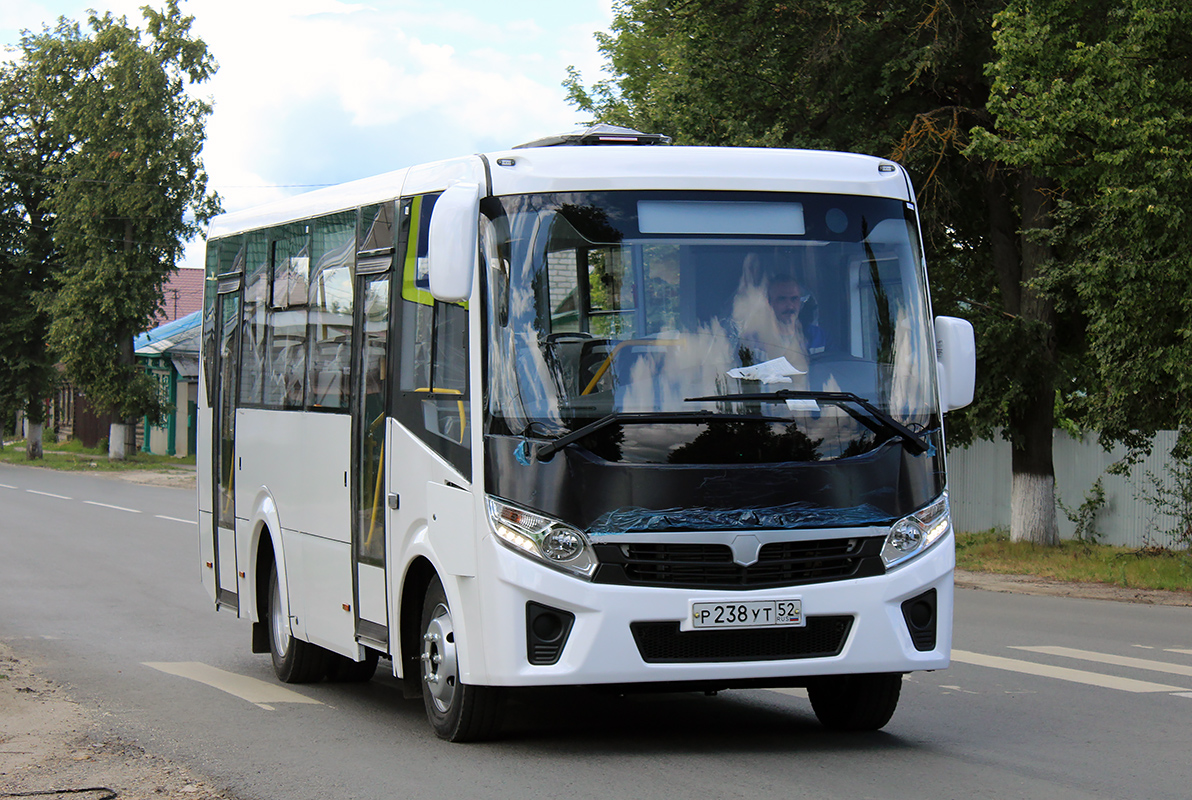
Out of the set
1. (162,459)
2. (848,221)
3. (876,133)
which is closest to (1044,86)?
(876,133)

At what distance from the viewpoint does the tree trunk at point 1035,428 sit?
22.8m

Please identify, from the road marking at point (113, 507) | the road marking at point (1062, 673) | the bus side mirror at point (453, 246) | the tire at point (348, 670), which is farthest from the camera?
the road marking at point (113, 507)

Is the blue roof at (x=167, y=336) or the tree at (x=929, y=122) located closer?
the tree at (x=929, y=122)

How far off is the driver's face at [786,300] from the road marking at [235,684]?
12.9 feet

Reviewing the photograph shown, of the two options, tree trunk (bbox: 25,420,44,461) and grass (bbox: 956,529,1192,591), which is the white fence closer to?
grass (bbox: 956,529,1192,591)

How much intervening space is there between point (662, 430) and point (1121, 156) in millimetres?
12254

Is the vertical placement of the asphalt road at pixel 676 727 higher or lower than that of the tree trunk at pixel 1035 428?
lower

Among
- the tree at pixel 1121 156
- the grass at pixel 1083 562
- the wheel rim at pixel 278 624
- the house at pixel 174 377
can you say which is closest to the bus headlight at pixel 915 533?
the wheel rim at pixel 278 624

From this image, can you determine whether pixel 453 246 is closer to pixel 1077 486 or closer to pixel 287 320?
pixel 287 320

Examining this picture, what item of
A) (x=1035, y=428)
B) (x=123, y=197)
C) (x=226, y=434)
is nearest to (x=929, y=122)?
(x=1035, y=428)

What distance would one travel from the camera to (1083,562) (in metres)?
21.0

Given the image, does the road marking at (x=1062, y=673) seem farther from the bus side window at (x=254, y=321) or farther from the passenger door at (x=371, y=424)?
the bus side window at (x=254, y=321)

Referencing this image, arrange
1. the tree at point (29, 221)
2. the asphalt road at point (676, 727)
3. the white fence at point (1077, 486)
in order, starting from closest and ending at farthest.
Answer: the asphalt road at point (676, 727), the white fence at point (1077, 486), the tree at point (29, 221)

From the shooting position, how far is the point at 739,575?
7.27 metres
